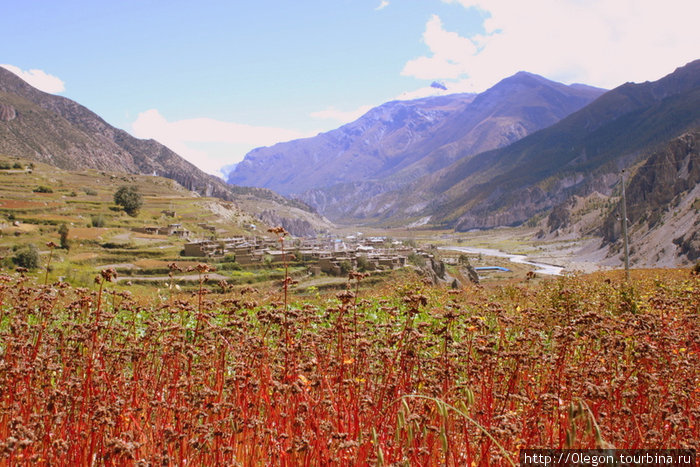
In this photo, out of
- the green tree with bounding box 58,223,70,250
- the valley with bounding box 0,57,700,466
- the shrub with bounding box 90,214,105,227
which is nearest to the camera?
the valley with bounding box 0,57,700,466

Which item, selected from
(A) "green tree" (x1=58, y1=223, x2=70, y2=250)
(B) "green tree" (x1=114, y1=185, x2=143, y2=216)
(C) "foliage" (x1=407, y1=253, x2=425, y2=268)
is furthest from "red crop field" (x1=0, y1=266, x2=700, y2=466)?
(B) "green tree" (x1=114, y1=185, x2=143, y2=216)

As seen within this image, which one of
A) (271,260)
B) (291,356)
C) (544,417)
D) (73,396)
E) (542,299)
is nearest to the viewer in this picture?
(73,396)

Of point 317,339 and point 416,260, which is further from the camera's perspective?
point 416,260

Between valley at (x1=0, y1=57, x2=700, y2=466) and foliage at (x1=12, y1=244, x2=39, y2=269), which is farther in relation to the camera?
foliage at (x1=12, y1=244, x2=39, y2=269)

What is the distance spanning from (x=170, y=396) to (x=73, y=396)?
2.62ft

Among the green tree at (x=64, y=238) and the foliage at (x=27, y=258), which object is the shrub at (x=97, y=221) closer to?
the green tree at (x=64, y=238)

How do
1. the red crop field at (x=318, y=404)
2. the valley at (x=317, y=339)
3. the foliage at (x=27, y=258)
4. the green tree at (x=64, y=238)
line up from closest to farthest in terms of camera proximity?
the red crop field at (x=318, y=404) < the valley at (x=317, y=339) < the foliage at (x=27, y=258) < the green tree at (x=64, y=238)

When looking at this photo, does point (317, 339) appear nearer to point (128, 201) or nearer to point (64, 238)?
point (64, 238)

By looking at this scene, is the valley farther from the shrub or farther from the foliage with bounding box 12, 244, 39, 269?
the shrub

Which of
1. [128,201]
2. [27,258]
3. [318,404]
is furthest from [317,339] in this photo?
[128,201]

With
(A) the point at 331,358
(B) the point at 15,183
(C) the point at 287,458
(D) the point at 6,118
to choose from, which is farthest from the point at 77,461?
(D) the point at 6,118

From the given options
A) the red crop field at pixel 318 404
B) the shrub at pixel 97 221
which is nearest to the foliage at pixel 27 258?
the shrub at pixel 97 221

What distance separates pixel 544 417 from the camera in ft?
15.1

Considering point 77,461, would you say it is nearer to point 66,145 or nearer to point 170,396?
point 170,396
